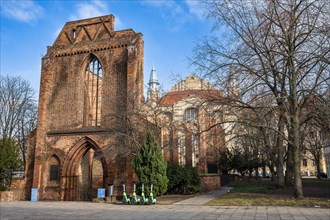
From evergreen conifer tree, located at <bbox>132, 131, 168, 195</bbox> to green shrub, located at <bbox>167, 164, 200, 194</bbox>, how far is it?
11.8 feet

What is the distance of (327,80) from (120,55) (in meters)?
14.5

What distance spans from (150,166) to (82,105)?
936cm

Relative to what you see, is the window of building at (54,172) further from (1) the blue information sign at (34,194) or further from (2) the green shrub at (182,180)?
(2) the green shrub at (182,180)

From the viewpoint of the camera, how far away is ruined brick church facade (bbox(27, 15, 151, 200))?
69.8 ft

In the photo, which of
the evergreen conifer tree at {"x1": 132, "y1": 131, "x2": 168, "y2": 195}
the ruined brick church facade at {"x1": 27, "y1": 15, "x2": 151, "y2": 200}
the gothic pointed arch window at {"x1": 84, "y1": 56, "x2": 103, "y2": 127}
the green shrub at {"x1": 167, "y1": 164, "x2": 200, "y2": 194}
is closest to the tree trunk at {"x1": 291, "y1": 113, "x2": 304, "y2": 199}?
the evergreen conifer tree at {"x1": 132, "y1": 131, "x2": 168, "y2": 195}

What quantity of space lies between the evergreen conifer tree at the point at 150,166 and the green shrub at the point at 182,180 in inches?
142

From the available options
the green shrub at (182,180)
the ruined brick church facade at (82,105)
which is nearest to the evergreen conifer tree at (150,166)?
the ruined brick church facade at (82,105)

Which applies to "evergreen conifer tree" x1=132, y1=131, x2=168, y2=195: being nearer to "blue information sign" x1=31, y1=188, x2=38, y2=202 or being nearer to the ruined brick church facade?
the ruined brick church facade

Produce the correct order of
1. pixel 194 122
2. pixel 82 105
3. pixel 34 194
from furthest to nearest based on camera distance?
pixel 194 122 < pixel 82 105 < pixel 34 194

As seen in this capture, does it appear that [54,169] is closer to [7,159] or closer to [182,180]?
[7,159]

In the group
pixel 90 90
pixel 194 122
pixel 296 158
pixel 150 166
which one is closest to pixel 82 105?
pixel 90 90

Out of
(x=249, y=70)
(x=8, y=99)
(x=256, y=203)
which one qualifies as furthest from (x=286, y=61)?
(x=8, y=99)

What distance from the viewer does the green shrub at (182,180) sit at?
21219 millimetres

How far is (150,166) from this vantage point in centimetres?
1725
